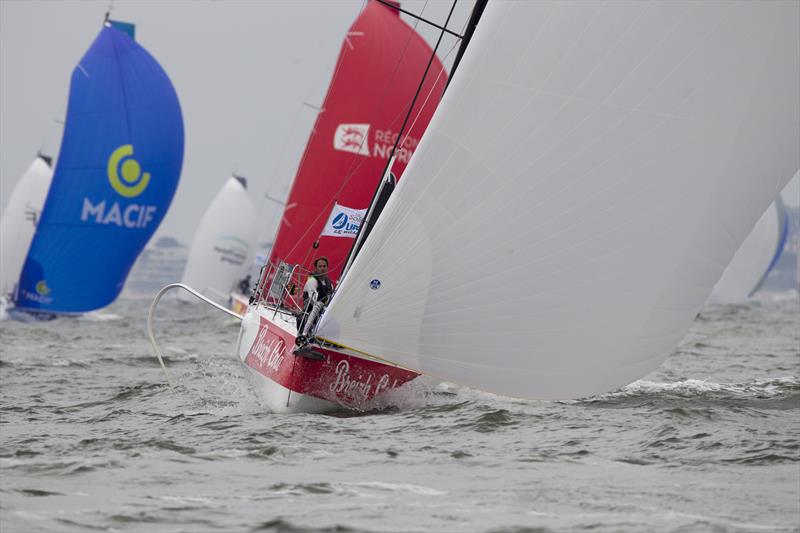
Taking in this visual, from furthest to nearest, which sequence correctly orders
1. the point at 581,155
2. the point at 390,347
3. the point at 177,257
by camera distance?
1. the point at 177,257
2. the point at 390,347
3. the point at 581,155

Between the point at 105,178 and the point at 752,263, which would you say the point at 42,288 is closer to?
the point at 105,178

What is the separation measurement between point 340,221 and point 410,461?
14.4 feet

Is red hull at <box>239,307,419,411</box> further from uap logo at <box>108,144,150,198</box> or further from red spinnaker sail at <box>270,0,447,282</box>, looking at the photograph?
uap logo at <box>108,144,150,198</box>

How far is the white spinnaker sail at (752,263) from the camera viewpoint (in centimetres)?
4166

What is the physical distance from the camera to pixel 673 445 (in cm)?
638

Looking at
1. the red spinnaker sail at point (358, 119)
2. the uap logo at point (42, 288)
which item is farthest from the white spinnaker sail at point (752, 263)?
the red spinnaker sail at point (358, 119)

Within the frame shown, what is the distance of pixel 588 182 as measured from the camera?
19.7ft

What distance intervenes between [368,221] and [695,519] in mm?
3917

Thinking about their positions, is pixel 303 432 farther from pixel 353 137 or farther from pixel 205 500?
pixel 353 137

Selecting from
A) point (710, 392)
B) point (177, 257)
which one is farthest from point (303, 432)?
point (177, 257)

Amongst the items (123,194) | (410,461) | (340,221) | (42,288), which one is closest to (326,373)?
(410,461)

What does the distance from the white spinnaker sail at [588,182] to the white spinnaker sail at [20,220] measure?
18.4 m

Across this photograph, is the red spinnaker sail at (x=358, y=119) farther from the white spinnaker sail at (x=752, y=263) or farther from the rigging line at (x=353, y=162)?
the white spinnaker sail at (x=752, y=263)

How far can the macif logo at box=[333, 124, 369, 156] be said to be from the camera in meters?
13.0
